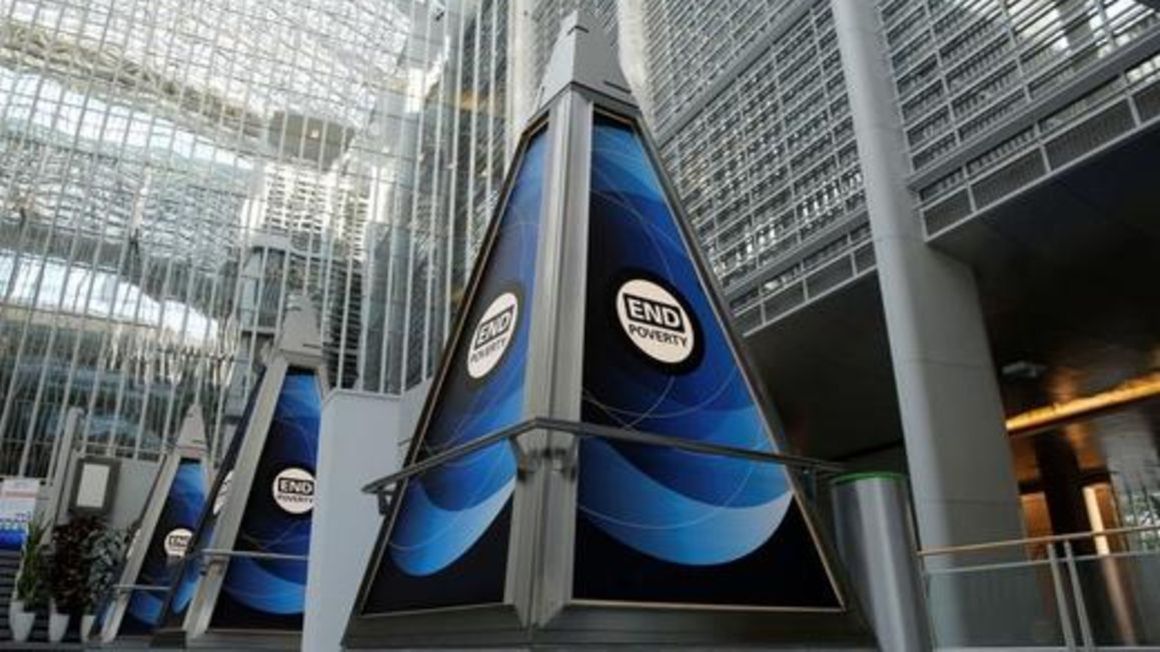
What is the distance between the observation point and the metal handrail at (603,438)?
2613 mm

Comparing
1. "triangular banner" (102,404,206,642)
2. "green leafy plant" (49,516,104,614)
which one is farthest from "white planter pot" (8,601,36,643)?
"triangular banner" (102,404,206,642)

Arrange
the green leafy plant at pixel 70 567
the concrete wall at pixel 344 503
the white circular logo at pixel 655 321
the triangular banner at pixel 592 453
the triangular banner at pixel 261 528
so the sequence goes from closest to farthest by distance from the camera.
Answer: the triangular banner at pixel 592 453, the white circular logo at pixel 655 321, the concrete wall at pixel 344 503, the triangular banner at pixel 261 528, the green leafy plant at pixel 70 567

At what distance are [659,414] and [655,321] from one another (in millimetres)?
400

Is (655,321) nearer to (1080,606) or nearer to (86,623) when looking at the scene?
(1080,606)

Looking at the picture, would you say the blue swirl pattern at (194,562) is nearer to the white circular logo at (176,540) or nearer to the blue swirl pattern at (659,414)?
the white circular logo at (176,540)

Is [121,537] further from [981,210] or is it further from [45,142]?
[981,210]

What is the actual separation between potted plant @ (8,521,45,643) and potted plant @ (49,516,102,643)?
0.66ft

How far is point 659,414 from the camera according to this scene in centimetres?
302

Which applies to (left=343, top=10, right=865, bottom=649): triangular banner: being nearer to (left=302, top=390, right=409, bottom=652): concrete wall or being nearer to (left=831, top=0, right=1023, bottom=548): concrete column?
(left=302, top=390, right=409, bottom=652): concrete wall

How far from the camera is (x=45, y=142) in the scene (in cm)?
2555

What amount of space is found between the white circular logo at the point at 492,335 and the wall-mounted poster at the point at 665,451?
1.17ft

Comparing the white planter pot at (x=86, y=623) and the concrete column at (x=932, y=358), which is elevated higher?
the concrete column at (x=932, y=358)

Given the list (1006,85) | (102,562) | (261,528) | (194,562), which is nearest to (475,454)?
(261,528)

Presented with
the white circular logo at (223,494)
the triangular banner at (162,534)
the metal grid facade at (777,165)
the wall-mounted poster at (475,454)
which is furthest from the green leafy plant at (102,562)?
the wall-mounted poster at (475,454)
